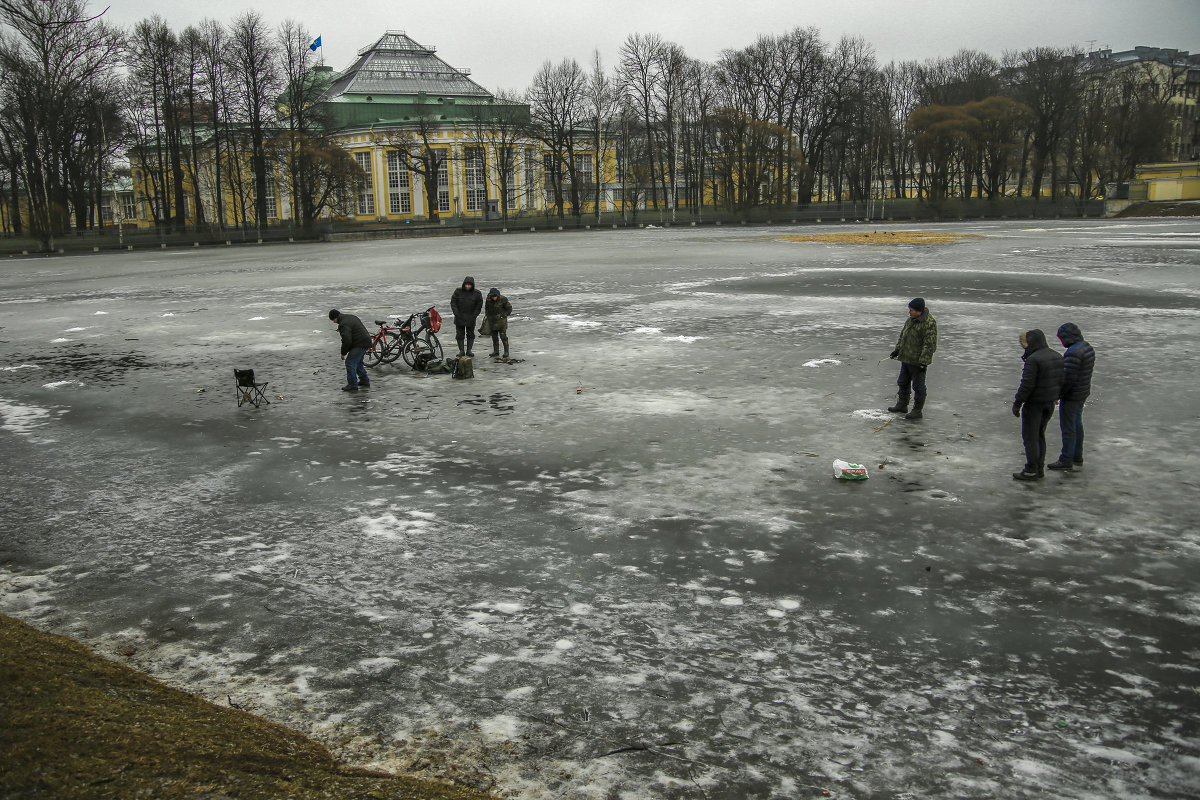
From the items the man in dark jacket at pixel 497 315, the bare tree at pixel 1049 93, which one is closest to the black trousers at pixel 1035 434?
the man in dark jacket at pixel 497 315

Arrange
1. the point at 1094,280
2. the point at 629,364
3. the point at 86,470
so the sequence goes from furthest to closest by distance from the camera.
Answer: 1. the point at 1094,280
2. the point at 629,364
3. the point at 86,470

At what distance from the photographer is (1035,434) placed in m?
8.93

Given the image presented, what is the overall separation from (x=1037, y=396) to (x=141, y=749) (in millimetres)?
8283

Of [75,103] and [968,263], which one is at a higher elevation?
[75,103]

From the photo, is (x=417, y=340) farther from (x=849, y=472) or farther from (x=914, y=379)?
(x=849, y=472)

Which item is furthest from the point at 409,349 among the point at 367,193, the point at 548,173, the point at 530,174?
the point at 367,193

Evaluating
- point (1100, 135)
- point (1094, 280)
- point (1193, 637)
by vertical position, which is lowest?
point (1193, 637)

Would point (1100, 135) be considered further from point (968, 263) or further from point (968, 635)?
point (968, 635)

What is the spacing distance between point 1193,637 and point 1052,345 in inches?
466

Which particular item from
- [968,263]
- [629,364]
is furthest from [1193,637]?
[968,263]

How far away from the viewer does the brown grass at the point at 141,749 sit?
341 centimetres

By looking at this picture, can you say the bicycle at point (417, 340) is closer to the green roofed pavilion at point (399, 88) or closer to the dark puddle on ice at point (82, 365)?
the dark puddle on ice at point (82, 365)

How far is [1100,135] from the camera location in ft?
271

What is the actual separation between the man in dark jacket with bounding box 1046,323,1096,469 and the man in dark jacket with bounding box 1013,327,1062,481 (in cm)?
14
